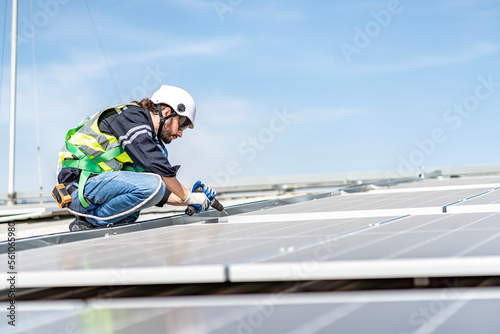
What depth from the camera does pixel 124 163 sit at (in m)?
5.23

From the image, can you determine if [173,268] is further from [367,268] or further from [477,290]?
[477,290]

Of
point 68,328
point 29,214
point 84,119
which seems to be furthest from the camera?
point 29,214

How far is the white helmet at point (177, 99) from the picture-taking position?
5.17 m

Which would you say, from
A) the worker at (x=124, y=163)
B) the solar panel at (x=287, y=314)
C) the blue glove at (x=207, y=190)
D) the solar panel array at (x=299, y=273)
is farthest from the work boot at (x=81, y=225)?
the solar panel at (x=287, y=314)

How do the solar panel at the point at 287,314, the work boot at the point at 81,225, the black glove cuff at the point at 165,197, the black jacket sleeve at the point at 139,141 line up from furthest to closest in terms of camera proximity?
the black glove cuff at the point at 165,197 < the work boot at the point at 81,225 < the black jacket sleeve at the point at 139,141 < the solar panel at the point at 287,314

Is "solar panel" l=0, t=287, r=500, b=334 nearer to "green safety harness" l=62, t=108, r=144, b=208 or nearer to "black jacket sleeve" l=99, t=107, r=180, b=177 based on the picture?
"black jacket sleeve" l=99, t=107, r=180, b=177

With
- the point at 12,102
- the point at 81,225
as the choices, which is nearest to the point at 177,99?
the point at 81,225

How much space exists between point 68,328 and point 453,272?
1236 mm

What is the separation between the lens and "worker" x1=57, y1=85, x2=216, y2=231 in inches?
188

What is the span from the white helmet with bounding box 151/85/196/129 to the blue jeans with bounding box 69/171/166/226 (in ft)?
2.14

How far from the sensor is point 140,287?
2346 millimetres

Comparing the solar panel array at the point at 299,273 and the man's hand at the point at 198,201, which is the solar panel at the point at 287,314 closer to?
the solar panel array at the point at 299,273

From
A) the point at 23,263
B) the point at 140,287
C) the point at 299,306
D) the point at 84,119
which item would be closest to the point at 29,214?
the point at 84,119

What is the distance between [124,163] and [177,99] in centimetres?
75
